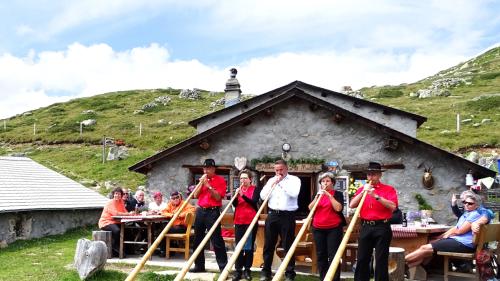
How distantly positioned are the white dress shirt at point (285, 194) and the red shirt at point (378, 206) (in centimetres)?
118

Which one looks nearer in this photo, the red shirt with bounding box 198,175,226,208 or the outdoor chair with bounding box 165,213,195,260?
the red shirt with bounding box 198,175,226,208

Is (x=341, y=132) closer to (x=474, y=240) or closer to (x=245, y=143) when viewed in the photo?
(x=245, y=143)

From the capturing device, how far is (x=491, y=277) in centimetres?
779

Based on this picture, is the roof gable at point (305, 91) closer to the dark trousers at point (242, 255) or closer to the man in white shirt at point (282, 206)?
the dark trousers at point (242, 255)

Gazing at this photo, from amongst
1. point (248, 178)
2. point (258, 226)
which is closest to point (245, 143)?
point (258, 226)

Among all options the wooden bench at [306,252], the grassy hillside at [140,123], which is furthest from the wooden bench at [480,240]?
the grassy hillside at [140,123]

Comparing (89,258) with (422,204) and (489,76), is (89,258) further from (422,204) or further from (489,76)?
(489,76)

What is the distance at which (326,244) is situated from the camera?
7.52 metres

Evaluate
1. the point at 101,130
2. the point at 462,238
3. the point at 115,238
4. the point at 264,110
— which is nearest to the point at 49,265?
the point at 115,238

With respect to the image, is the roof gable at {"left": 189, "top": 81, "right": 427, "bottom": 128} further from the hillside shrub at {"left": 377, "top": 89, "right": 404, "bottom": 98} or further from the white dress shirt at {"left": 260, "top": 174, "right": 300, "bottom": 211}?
the hillside shrub at {"left": 377, "top": 89, "right": 404, "bottom": 98}

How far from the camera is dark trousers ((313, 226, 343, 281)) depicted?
7371mm

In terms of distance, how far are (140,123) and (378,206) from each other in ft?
128

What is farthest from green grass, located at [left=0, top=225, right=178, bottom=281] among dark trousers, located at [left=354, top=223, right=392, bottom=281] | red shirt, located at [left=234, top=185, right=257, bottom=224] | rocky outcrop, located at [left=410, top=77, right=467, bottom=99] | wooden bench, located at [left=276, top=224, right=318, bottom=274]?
rocky outcrop, located at [left=410, top=77, right=467, bottom=99]

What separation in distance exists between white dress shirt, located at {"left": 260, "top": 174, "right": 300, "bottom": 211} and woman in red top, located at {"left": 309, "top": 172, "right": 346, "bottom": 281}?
15.4 inches
